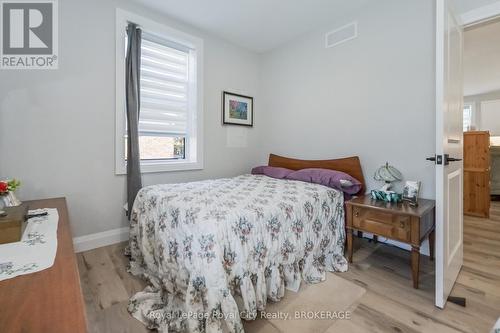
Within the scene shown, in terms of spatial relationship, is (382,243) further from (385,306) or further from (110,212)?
(110,212)

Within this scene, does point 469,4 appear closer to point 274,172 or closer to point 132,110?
point 274,172

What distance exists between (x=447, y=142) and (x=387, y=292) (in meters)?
1.14

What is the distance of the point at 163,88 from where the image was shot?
2.83 meters

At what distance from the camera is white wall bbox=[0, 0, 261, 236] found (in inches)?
77.7

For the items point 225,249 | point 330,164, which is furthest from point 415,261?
point 225,249

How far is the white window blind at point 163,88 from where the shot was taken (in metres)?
2.69

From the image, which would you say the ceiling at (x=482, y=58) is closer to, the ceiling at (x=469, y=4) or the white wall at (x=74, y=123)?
the ceiling at (x=469, y=4)

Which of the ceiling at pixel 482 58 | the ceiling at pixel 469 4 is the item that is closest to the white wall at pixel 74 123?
the ceiling at pixel 469 4

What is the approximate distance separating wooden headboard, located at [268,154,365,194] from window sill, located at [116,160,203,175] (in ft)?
3.74

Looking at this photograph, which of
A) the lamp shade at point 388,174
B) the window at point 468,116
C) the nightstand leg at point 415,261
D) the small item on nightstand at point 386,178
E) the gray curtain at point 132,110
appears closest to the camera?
the nightstand leg at point 415,261

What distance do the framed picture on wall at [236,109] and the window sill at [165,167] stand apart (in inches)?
30.2

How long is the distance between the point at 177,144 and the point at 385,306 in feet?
8.74

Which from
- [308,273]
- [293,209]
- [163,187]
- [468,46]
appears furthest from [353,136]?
[468,46]

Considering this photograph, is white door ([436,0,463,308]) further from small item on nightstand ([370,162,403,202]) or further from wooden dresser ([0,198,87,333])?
wooden dresser ([0,198,87,333])
